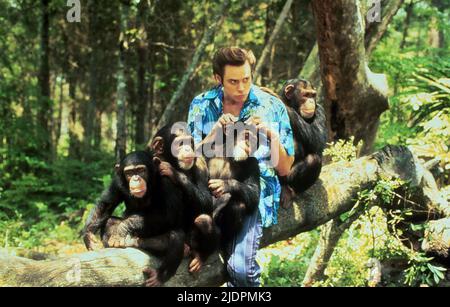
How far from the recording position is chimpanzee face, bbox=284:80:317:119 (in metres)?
4.29

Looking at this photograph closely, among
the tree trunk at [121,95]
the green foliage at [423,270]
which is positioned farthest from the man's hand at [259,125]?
the tree trunk at [121,95]

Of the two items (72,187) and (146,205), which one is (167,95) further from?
(146,205)

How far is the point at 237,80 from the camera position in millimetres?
3480

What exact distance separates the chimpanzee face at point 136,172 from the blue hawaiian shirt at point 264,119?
0.57m

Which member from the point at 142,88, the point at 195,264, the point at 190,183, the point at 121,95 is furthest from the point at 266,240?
the point at 142,88

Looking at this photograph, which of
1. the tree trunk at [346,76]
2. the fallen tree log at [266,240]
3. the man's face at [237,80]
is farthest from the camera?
the tree trunk at [346,76]

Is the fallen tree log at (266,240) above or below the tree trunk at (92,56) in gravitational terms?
below

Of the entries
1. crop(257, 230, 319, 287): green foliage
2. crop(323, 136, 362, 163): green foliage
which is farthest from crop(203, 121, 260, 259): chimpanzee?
crop(257, 230, 319, 287): green foliage

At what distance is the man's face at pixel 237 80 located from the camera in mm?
3457


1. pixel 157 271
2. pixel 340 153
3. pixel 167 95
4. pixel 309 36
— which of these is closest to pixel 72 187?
pixel 167 95

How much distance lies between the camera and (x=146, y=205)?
3.27 metres

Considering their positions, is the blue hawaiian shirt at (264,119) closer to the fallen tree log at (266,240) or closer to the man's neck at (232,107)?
the man's neck at (232,107)

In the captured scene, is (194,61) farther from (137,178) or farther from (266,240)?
(137,178)
